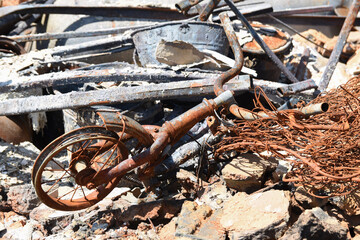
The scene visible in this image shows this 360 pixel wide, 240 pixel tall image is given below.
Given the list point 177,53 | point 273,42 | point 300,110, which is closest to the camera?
point 300,110

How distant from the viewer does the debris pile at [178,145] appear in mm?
2549

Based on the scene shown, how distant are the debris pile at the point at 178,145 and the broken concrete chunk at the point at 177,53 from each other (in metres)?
0.01

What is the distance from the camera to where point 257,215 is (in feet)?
8.45

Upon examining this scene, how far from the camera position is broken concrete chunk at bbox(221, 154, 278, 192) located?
294 centimetres

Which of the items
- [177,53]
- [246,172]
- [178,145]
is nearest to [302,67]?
[177,53]

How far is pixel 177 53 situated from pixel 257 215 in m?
2.05

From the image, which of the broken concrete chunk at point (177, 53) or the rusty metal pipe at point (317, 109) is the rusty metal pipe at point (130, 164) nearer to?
the rusty metal pipe at point (317, 109)

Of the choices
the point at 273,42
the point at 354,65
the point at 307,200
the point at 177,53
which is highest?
the point at 177,53

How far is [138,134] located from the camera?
267 cm

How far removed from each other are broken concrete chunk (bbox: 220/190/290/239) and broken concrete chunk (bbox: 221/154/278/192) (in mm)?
148

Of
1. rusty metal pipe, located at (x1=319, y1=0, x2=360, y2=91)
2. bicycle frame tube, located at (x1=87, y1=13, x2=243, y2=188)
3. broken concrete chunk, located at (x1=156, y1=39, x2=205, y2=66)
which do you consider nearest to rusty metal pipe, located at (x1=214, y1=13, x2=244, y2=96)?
bicycle frame tube, located at (x1=87, y1=13, x2=243, y2=188)

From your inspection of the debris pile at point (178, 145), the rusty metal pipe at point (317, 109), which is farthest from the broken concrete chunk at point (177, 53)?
the rusty metal pipe at point (317, 109)

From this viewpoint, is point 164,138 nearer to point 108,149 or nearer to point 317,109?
point 108,149

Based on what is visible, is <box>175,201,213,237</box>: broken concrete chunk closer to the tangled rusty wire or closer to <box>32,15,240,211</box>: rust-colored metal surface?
<box>32,15,240,211</box>: rust-colored metal surface
